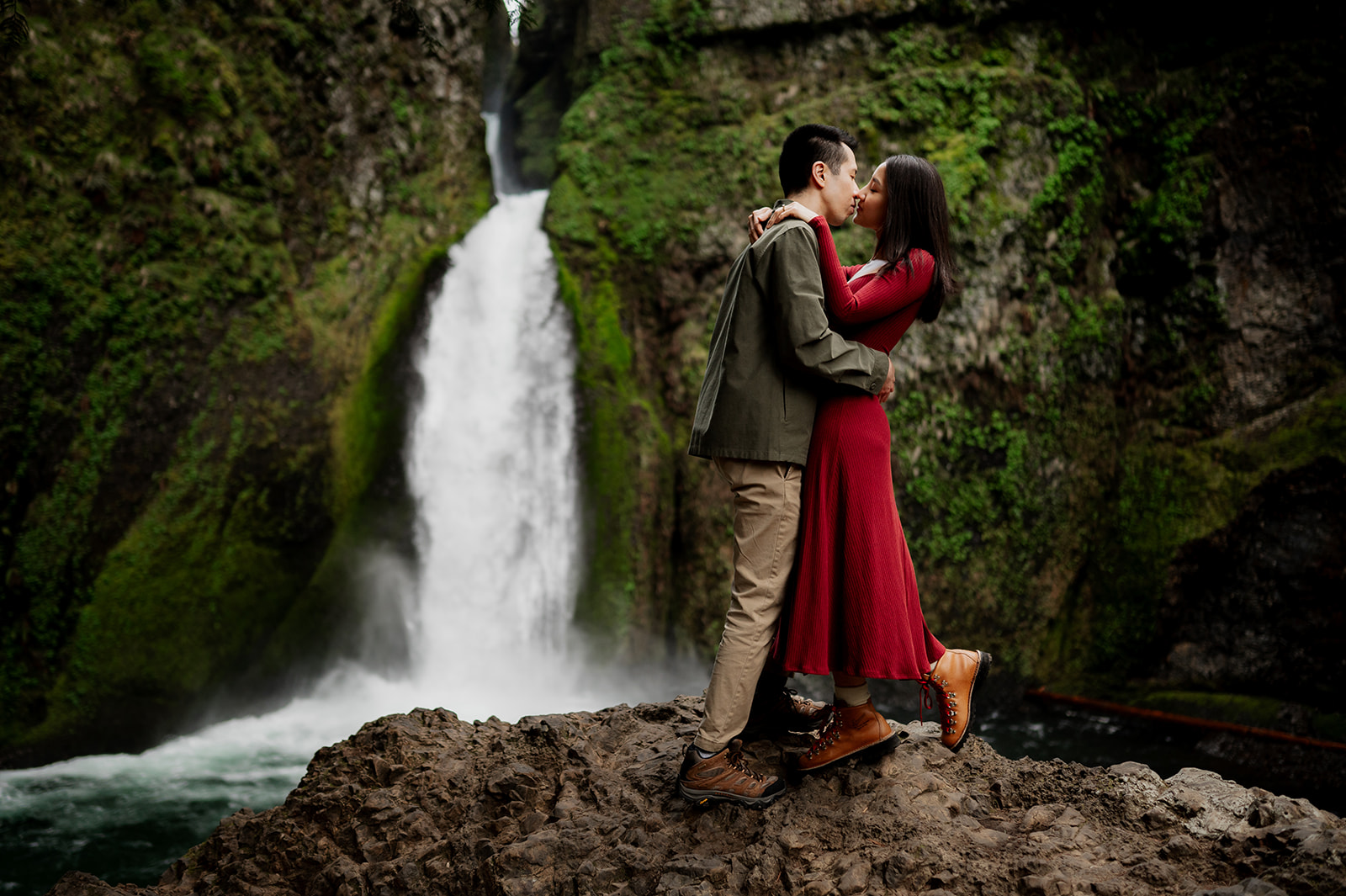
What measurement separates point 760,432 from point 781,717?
117cm

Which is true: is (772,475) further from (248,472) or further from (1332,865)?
(248,472)

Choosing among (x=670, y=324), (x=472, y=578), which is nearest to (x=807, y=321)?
(x=472, y=578)

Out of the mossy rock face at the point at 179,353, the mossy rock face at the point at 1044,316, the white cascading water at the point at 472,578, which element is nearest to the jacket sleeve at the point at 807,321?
the white cascading water at the point at 472,578

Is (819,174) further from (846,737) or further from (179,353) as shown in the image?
(179,353)

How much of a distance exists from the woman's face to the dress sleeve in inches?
8.2

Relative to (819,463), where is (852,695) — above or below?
below

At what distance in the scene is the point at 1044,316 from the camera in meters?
9.16

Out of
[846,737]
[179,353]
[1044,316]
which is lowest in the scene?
[846,737]

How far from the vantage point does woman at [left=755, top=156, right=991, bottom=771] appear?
292 cm

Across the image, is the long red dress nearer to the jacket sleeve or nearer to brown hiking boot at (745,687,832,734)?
the jacket sleeve

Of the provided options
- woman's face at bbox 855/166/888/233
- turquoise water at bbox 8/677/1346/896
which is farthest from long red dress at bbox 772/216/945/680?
turquoise water at bbox 8/677/1346/896

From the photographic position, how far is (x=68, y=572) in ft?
22.9

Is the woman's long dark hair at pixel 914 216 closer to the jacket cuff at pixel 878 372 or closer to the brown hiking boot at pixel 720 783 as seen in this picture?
the jacket cuff at pixel 878 372

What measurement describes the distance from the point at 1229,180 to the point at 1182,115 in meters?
0.94
